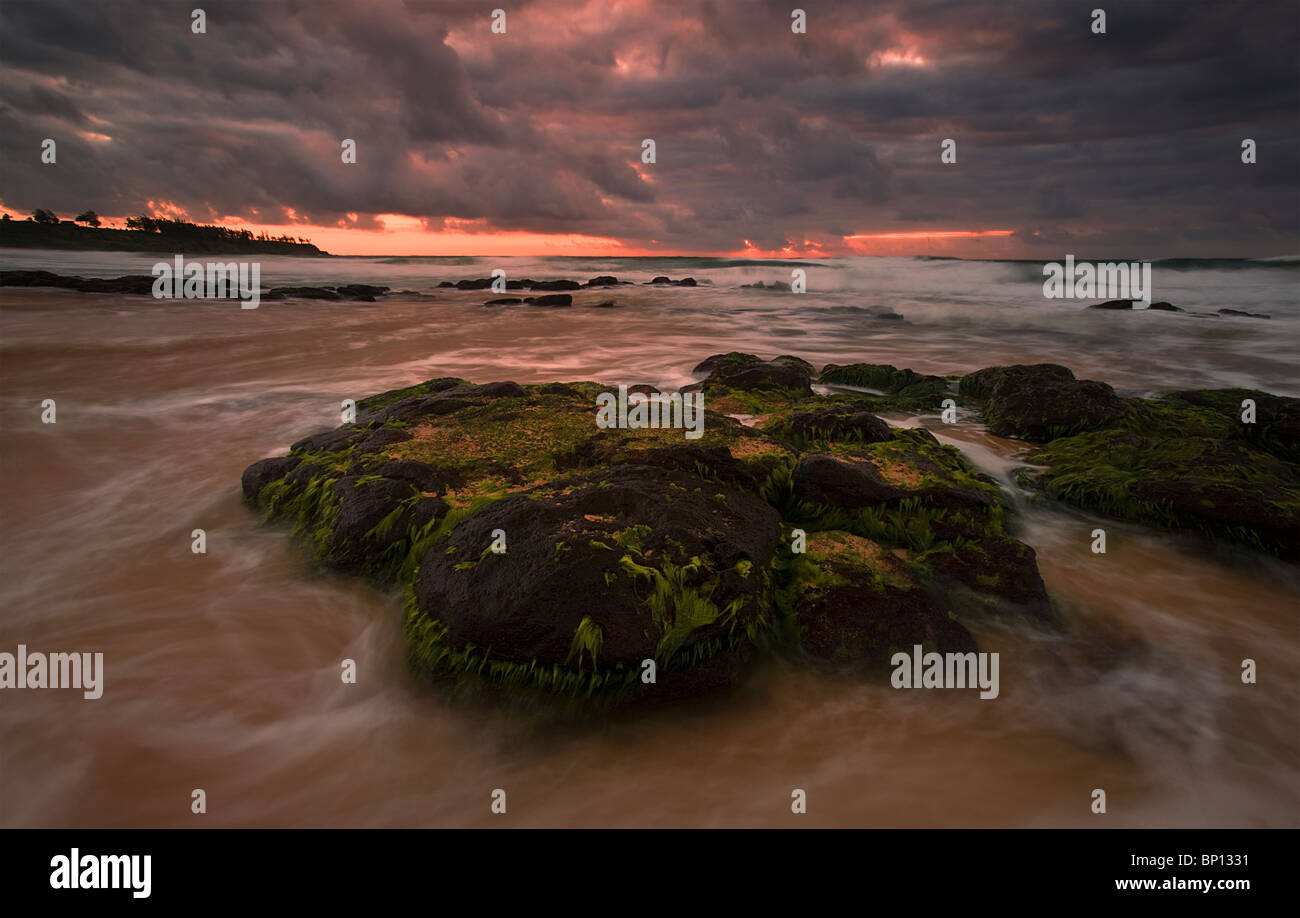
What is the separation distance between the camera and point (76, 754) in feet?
10.5

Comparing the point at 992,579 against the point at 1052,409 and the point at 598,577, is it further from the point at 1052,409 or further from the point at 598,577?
the point at 1052,409

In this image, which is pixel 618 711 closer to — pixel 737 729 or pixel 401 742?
pixel 737 729

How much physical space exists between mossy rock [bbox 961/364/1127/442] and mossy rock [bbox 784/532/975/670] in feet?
16.2

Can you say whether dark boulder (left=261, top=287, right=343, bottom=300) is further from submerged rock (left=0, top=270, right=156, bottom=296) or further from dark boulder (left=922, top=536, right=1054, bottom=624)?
dark boulder (left=922, top=536, right=1054, bottom=624)

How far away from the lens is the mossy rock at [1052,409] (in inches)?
305

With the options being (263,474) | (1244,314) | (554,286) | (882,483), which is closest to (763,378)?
(882,483)

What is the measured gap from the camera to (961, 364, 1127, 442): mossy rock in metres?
7.75

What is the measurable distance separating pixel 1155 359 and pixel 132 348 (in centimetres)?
2571

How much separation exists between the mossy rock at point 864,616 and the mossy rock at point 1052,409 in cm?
494

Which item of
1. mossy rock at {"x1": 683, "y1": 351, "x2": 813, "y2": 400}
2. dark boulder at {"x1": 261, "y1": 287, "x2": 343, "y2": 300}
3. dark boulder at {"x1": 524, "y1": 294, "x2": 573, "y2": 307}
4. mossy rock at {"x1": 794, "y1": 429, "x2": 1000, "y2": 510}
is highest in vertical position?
dark boulder at {"x1": 261, "y1": 287, "x2": 343, "y2": 300}

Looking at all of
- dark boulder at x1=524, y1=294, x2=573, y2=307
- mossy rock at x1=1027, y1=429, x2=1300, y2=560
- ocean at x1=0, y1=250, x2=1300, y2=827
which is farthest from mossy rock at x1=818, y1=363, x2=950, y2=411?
dark boulder at x1=524, y1=294, x2=573, y2=307

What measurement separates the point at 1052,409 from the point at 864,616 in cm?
573

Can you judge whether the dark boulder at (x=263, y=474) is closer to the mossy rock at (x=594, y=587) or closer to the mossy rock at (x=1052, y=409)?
the mossy rock at (x=594, y=587)
